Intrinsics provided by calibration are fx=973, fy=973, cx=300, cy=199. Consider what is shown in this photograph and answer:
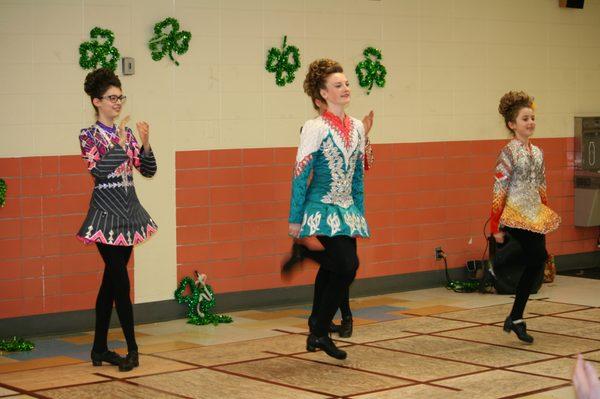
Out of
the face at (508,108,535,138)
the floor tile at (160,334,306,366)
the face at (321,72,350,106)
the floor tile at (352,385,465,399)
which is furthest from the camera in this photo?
the face at (508,108,535,138)

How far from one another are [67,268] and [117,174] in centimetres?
152

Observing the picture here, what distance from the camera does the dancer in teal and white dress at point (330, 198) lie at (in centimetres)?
512

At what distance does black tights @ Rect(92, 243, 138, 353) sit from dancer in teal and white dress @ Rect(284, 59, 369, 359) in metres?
0.88

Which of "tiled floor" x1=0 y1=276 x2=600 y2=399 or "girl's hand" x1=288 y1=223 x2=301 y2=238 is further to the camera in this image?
"girl's hand" x1=288 y1=223 x2=301 y2=238

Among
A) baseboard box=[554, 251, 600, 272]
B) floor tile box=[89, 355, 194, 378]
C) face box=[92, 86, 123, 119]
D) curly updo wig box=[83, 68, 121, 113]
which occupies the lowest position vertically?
floor tile box=[89, 355, 194, 378]

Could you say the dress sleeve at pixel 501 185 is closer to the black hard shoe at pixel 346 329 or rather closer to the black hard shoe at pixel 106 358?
the black hard shoe at pixel 346 329

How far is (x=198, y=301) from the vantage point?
22.5 feet

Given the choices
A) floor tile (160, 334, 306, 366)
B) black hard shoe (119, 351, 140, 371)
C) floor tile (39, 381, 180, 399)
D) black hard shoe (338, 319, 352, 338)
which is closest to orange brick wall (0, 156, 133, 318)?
floor tile (160, 334, 306, 366)

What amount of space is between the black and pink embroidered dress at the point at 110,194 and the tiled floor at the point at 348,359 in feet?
2.43

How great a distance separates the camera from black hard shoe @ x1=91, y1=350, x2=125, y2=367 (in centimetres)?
522

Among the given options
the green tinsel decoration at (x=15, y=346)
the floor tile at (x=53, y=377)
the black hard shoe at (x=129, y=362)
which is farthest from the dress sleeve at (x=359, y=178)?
the green tinsel decoration at (x=15, y=346)

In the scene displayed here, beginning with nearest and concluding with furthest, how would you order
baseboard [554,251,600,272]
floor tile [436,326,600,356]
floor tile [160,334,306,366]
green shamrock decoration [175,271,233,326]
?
floor tile [160,334,306,366] < floor tile [436,326,600,356] < green shamrock decoration [175,271,233,326] < baseboard [554,251,600,272]

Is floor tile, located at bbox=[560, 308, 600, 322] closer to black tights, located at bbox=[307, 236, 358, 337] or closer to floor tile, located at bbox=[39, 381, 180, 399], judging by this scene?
black tights, located at bbox=[307, 236, 358, 337]

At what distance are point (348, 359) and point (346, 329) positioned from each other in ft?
2.27
